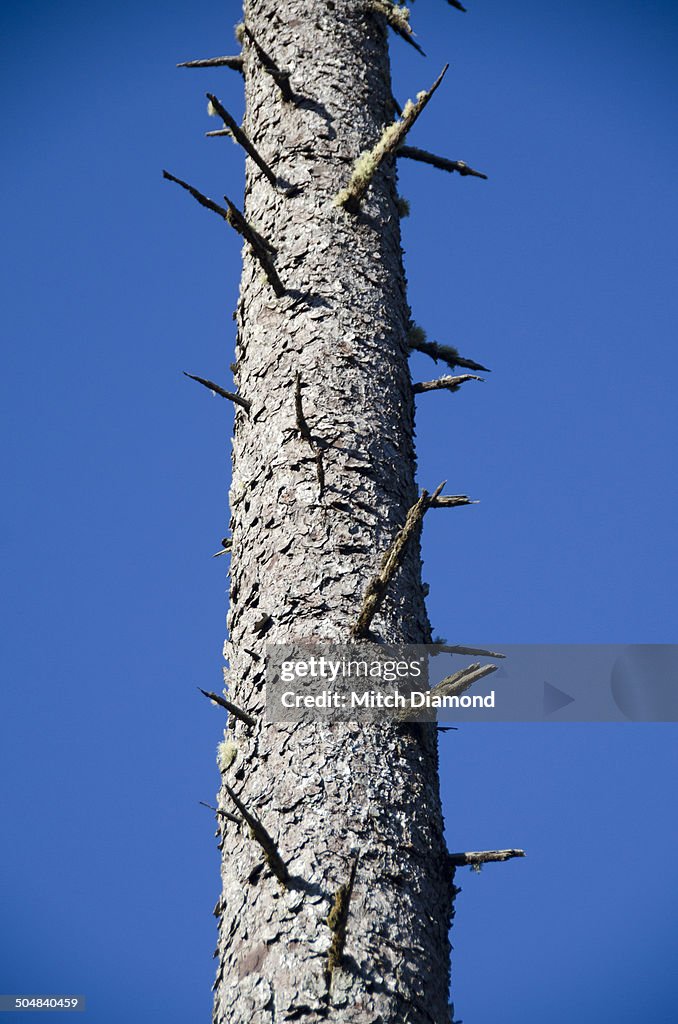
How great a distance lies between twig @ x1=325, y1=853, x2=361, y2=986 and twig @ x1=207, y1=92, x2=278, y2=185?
2804mm

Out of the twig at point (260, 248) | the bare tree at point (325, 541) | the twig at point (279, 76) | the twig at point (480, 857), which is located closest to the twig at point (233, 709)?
the bare tree at point (325, 541)

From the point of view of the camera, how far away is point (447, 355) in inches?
189

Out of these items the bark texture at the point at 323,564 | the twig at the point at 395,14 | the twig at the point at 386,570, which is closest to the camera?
the bark texture at the point at 323,564

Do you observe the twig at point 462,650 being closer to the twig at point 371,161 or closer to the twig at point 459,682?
the twig at point 459,682

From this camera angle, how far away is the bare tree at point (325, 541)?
2.88m

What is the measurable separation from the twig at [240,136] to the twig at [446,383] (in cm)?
113

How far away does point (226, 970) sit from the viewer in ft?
9.95

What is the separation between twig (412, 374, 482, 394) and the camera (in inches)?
176

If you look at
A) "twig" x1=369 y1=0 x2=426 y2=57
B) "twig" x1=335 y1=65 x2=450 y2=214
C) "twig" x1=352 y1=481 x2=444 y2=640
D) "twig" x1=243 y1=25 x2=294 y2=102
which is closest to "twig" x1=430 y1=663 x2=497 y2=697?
"twig" x1=352 y1=481 x2=444 y2=640

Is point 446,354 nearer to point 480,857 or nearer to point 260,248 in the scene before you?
point 260,248

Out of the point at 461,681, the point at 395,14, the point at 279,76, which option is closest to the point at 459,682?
the point at 461,681

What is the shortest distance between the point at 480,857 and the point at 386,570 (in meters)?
1.07

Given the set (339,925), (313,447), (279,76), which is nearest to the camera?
(339,925)

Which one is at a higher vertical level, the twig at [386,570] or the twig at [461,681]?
the twig at [386,570]
